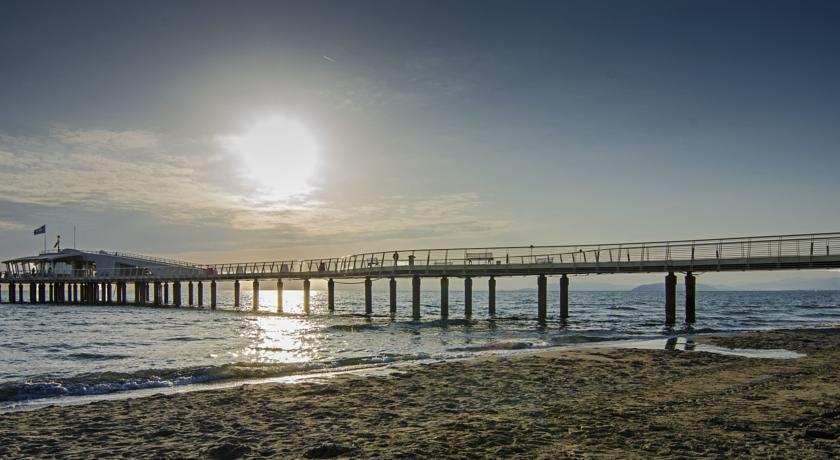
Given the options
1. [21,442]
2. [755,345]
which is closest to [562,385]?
[21,442]

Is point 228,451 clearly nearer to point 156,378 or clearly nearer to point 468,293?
point 156,378

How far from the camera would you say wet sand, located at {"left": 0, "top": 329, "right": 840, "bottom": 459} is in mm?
8477

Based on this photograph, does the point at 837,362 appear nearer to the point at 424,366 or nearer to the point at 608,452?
the point at 424,366

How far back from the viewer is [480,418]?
35.0ft

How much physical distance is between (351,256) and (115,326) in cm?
1827

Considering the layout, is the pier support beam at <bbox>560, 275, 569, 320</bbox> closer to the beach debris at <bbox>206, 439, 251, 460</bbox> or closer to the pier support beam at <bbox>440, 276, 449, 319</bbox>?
the pier support beam at <bbox>440, 276, 449, 319</bbox>

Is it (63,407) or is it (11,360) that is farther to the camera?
(11,360)

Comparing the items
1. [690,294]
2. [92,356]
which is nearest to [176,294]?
[92,356]

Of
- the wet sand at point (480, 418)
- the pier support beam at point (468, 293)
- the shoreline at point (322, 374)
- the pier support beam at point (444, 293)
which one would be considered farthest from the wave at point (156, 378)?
the pier support beam at point (468, 293)

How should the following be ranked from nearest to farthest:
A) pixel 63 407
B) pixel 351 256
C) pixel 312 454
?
1. pixel 312 454
2. pixel 63 407
3. pixel 351 256

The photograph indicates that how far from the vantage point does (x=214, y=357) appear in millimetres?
23172

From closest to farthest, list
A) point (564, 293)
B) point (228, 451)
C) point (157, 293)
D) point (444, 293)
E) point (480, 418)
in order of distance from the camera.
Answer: point (228, 451) < point (480, 418) < point (564, 293) < point (444, 293) < point (157, 293)

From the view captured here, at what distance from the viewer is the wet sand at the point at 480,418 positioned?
27.8 feet

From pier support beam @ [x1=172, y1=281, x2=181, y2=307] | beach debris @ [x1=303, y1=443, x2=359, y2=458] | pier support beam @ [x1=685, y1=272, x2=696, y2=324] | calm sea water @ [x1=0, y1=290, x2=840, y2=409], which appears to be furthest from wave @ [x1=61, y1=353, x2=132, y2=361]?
pier support beam @ [x1=172, y1=281, x2=181, y2=307]
